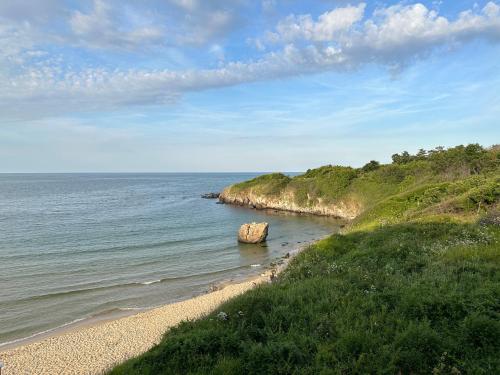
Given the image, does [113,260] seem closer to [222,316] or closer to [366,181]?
[222,316]

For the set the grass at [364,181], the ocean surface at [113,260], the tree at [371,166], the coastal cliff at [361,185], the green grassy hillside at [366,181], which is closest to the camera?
the ocean surface at [113,260]

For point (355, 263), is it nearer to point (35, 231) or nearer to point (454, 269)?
point (454, 269)

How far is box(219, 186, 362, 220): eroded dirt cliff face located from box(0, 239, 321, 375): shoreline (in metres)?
49.7

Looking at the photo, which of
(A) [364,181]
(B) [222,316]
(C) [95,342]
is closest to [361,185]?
(A) [364,181]

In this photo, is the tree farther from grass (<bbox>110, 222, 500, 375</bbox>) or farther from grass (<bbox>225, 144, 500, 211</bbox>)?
grass (<bbox>110, 222, 500, 375</bbox>)

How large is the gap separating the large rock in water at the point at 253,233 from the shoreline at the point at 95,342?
20225 mm

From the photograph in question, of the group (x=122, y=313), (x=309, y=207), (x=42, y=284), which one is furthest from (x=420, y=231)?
(x=309, y=207)

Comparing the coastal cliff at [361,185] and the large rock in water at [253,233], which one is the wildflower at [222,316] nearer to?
the coastal cliff at [361,185]

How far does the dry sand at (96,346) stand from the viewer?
53.1 feet

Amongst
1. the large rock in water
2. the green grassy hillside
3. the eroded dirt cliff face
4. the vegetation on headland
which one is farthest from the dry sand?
the eroded dirt cliff face

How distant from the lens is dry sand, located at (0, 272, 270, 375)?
16172mm

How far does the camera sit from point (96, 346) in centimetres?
1823

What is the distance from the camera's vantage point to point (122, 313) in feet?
77.7

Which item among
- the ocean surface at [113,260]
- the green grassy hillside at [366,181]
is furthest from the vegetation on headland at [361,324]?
the green grassy hillside at [366,181]
